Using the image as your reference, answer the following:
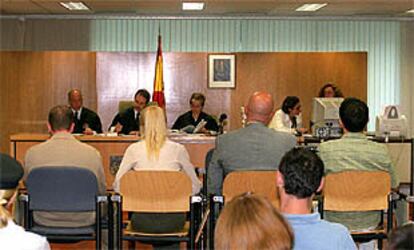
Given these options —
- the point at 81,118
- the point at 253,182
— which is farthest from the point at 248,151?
the point at 81,118

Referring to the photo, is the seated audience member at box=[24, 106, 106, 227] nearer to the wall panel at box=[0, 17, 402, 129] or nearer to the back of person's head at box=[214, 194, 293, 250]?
the back of person's head at box=[214, 194, 293, 250]

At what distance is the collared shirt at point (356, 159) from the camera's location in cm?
439

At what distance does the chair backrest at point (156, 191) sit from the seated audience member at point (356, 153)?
0.94m

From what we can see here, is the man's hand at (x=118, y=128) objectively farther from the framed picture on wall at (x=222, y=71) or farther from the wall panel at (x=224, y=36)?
the wall panel at (x=224, y=36)

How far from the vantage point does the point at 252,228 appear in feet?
6.04

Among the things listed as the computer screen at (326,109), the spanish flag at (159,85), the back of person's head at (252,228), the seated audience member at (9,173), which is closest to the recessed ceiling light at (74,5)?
the spanish flag at (159,85)

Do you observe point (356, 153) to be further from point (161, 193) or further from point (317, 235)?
point (317, 235)

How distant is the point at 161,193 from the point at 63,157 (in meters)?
0.75

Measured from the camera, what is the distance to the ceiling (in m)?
9.00

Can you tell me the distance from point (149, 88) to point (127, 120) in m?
1.73

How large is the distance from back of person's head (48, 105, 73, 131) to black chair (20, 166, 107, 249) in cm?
46

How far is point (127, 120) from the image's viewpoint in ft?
27.8

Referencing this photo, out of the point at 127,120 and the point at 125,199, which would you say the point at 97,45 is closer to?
the point at 127,120

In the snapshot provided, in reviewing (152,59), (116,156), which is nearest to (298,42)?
(152,59)
